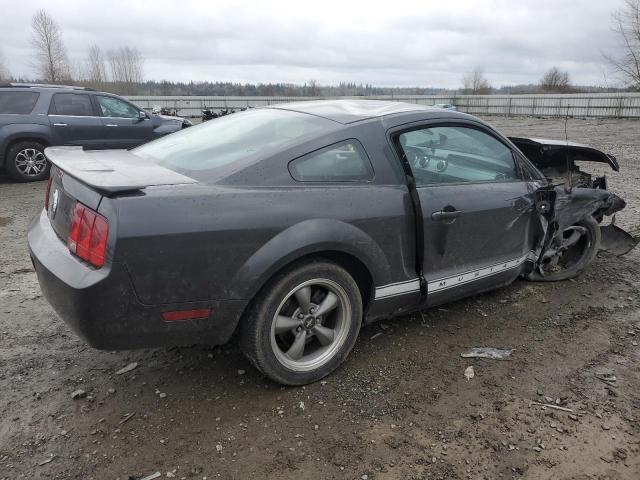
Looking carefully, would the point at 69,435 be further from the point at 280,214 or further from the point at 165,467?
the point at 280,214

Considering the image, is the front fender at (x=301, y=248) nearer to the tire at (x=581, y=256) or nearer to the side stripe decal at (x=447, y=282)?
the side stripe decal at (x=447, y=282)

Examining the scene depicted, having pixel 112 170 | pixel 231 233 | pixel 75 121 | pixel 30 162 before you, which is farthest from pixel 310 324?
pixel 75 121

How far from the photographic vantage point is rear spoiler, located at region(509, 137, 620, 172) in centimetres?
475

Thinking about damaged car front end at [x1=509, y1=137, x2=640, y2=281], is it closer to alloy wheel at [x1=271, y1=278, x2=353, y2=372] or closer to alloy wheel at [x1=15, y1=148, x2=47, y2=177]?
alloy wheel at [x1=271, y1=278, x2=353, y2=372]

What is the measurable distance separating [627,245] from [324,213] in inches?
140

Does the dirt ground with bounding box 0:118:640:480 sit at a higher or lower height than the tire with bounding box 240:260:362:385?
lower

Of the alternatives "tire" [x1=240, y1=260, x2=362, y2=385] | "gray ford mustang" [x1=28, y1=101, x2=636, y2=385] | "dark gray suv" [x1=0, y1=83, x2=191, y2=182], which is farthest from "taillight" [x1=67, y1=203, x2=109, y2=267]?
"dark gray suv" [x1=0, y1=83, x2=191, y2=182]

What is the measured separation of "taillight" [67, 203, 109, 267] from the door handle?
1874mm

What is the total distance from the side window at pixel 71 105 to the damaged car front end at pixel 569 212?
794cm

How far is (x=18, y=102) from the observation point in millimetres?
8922

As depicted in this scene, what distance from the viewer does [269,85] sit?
58375mm

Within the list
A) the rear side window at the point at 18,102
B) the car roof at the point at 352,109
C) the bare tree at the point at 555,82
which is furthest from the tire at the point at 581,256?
the bare tree at the point at 555,82

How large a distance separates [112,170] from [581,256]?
405 cm

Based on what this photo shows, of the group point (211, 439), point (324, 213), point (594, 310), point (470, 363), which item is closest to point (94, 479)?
point (211, 439)
